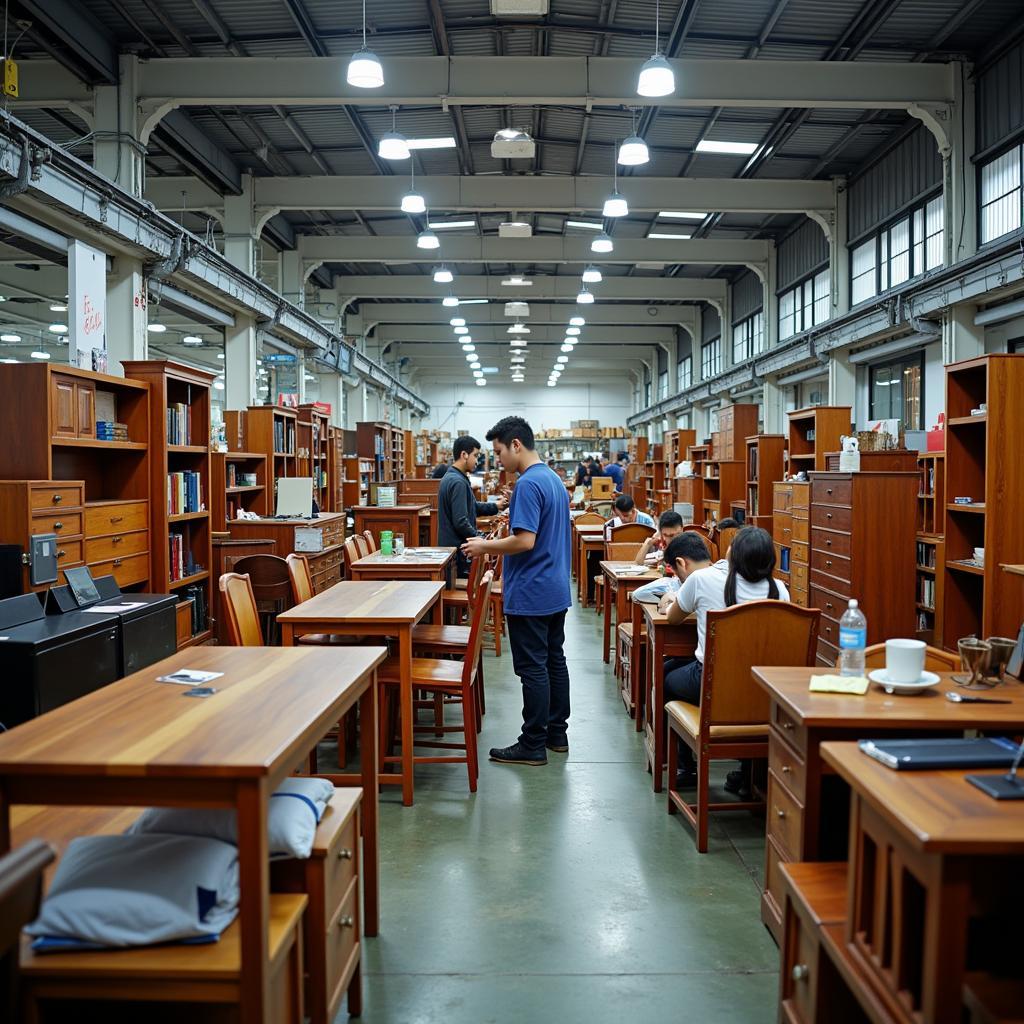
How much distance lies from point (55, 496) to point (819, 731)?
13.8 ft

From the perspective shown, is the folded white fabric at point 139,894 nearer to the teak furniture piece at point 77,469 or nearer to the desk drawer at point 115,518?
the teak furniture piece at point 77,469

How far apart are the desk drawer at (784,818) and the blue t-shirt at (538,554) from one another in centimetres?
187

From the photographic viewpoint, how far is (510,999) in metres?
2.73

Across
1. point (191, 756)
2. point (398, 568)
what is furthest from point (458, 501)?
point (191, 756)

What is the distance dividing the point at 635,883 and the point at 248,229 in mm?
10296

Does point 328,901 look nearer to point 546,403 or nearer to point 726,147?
point 726,147

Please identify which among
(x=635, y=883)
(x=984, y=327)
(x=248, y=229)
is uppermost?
(x=248, y=229)

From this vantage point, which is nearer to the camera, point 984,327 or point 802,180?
point 984,327

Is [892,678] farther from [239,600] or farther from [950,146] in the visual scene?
[950,146]

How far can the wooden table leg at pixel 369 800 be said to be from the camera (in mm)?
2898

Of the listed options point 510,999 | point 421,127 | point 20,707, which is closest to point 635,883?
point 510,999

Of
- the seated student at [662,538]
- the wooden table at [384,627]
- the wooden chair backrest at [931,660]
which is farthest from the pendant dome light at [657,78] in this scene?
the wooden chair backrest at [931,660]

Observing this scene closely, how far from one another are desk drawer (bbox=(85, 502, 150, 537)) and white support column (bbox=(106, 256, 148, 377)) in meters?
2.50

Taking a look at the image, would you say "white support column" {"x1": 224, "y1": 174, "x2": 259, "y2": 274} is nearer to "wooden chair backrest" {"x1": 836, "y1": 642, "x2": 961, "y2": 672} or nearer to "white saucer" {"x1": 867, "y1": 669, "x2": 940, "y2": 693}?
"wooden chair backrest" {"x1": 836, "y1": 642, "x2": 961, "y2": 672}
